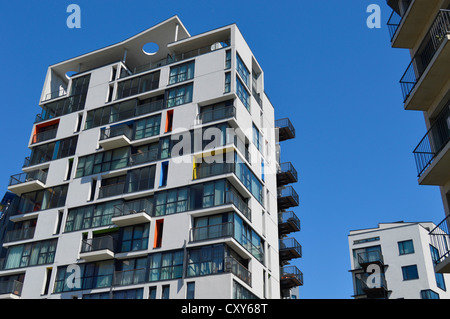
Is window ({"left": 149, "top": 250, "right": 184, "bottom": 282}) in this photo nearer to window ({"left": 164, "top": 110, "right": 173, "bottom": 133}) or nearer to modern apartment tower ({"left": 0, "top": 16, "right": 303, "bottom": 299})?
modern apartment tower ({"left": 0, "top": 16, "right": 303, "bottom": 299})

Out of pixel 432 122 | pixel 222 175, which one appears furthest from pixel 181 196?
pixel 432 122

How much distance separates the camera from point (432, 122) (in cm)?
2252

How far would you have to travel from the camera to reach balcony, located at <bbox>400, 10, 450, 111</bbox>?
20594 millimetres

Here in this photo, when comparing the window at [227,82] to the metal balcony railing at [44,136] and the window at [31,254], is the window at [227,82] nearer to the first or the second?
the metal balcony railing at [44,136]

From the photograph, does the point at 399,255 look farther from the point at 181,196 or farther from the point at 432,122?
the point at 432,122

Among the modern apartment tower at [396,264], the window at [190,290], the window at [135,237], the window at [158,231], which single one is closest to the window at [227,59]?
the window at [158,231]

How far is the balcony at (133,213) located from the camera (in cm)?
4363

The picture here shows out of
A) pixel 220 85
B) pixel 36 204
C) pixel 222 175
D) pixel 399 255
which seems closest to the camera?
pixel 222 175

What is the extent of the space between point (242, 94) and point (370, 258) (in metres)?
25.6

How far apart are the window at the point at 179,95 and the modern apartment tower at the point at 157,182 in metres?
0.12

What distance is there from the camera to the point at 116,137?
48.8 meters

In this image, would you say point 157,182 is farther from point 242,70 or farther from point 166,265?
point 242,70

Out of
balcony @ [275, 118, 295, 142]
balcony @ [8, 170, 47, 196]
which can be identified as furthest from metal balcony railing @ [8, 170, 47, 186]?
balcony @ [275, 118, 295, 142]
